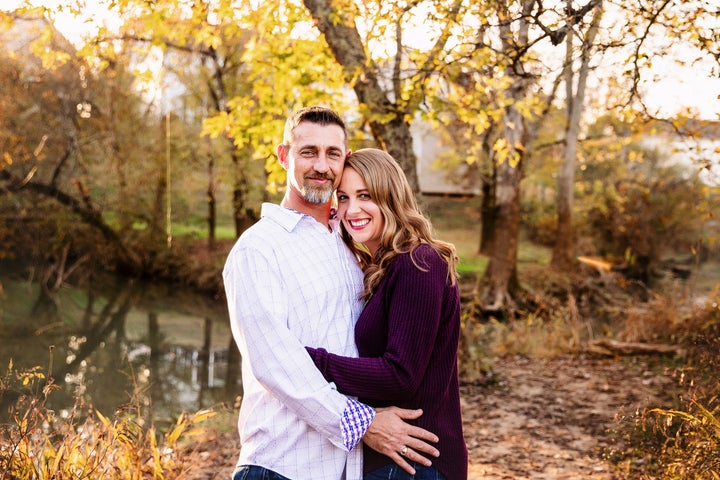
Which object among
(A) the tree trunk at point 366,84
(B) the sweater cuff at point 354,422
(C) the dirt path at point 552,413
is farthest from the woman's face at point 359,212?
(A) the tree trunk at point 366,84

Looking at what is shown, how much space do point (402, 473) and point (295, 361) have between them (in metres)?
0.57

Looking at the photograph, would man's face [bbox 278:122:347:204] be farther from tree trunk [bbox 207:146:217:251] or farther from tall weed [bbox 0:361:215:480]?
tree trunk [bbox 207:146:217:251]

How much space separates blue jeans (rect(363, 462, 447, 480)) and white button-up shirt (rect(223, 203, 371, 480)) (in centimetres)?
10

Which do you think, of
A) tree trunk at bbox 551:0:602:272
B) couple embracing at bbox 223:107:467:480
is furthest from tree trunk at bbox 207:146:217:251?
couple embracing at bbox 223:107:467:480

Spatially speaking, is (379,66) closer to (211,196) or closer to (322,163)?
(322,163)

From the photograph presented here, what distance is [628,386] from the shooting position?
7551 mm

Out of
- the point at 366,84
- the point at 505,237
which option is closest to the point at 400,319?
the point at 366,84

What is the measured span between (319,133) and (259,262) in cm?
69

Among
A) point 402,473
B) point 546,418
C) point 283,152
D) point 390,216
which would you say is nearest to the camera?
point 402,473

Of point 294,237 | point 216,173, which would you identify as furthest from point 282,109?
point 216,173

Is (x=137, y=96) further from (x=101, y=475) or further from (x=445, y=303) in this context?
(x=445, y=303)

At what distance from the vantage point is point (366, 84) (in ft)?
19.7

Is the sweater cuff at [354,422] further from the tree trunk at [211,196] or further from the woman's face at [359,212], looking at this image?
the tree trunk at [211,196]

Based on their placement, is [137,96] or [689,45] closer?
[689,45]
